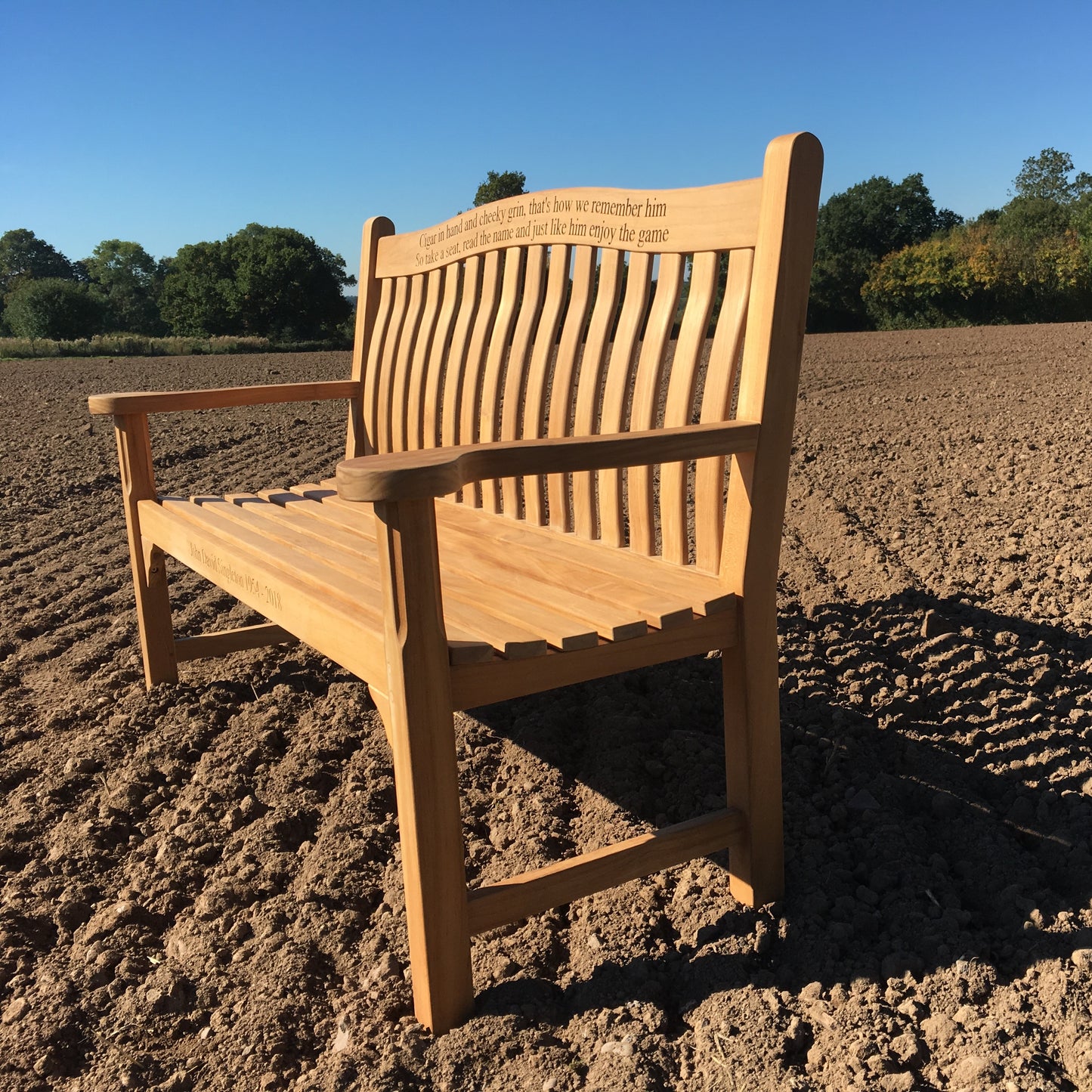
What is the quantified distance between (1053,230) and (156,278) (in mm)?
71325

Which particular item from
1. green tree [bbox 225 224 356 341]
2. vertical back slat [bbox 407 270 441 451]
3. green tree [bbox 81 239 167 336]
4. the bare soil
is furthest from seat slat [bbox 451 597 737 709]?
green tree [bbox 81 239 167 336]

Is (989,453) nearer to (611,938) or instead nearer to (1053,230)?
(611,938)

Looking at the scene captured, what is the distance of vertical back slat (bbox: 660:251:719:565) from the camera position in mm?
1937

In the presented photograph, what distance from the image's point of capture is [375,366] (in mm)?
3268

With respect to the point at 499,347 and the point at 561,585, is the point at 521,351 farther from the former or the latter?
the point at 561,585

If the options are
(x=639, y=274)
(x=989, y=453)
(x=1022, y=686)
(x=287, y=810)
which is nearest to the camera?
(x=639, y=274)

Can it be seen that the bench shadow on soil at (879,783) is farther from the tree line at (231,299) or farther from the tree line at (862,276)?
the tree line at (231,299)

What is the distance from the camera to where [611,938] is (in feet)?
6.24

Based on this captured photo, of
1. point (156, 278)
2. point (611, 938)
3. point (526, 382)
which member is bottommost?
point (611, 938)

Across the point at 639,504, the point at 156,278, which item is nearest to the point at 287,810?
the point at 639,504

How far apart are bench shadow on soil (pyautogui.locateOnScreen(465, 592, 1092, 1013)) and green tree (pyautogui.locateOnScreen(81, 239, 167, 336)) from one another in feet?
239

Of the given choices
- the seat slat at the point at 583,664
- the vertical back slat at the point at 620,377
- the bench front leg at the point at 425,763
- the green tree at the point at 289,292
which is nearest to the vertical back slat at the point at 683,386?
the vertical back slat at the point at 620,377

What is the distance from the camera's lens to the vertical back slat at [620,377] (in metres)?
2.12

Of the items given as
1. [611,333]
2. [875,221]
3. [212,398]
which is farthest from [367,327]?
[875,221]
